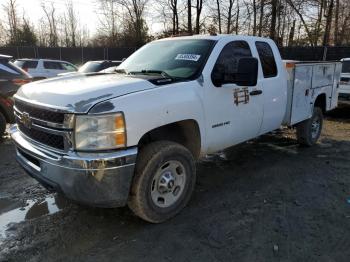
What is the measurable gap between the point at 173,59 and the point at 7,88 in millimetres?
3924

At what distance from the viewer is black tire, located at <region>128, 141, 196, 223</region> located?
11.1 feet

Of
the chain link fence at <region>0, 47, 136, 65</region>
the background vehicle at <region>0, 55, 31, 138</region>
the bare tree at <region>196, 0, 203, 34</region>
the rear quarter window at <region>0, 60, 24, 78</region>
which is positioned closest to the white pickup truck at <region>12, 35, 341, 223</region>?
the background vehicle at <region>0, 55, 31, 138</region>

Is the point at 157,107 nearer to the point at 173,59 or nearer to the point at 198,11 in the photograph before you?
the point at 173,59

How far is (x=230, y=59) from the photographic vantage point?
179 inches

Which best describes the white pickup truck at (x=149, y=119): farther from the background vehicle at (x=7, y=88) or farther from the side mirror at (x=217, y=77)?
the background vehicle at (x=7, y=88)

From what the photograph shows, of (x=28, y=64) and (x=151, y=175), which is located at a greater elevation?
(x=28, y=64)

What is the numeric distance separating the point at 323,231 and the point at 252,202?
2.98ft

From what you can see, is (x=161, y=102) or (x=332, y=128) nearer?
(x=161, y=102)

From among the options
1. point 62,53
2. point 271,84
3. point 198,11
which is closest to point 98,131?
point 271,84

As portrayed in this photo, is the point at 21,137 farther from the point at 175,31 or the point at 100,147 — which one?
the point at 175,31

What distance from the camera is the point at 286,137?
25.6 feet

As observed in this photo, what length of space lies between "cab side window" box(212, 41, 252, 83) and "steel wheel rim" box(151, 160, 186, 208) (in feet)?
3.95

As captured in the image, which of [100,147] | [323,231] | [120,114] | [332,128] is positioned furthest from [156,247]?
[332,128]

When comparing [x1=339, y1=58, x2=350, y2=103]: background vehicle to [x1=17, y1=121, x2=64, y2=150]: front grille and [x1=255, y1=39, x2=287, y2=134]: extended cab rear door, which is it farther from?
[x1=17, y1=121, x2=64, y2=150]: front grille
